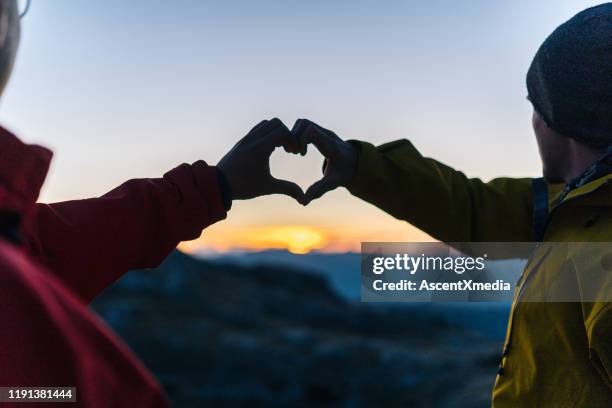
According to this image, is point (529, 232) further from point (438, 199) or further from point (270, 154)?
point (270, 154)

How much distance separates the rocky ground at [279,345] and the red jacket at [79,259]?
10164mm

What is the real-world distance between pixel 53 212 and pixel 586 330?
77.2 inches

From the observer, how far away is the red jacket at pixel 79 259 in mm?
1039

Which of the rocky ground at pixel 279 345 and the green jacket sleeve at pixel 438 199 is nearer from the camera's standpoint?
the green jacket sleeve at pixel 438 199

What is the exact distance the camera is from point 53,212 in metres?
2.62

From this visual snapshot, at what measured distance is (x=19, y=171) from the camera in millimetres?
1542

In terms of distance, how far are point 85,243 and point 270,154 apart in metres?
0.99

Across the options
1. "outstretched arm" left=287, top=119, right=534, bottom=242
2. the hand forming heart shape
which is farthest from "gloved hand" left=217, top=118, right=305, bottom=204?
"outstretched arm" left=287, top=119, right=534, bottom=242

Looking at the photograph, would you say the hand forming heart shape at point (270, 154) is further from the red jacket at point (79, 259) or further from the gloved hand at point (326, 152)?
the red jacket at point (79, 259)

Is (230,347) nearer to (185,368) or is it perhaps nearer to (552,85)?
(185,368)

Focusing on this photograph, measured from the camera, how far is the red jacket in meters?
1.04

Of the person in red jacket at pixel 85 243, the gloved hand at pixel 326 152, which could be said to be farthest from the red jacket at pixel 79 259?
the gloved hand at pixel 326 152

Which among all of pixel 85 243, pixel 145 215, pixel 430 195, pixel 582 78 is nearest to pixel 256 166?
pixel 145 215

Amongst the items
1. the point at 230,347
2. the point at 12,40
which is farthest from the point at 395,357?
the point at 12,40
